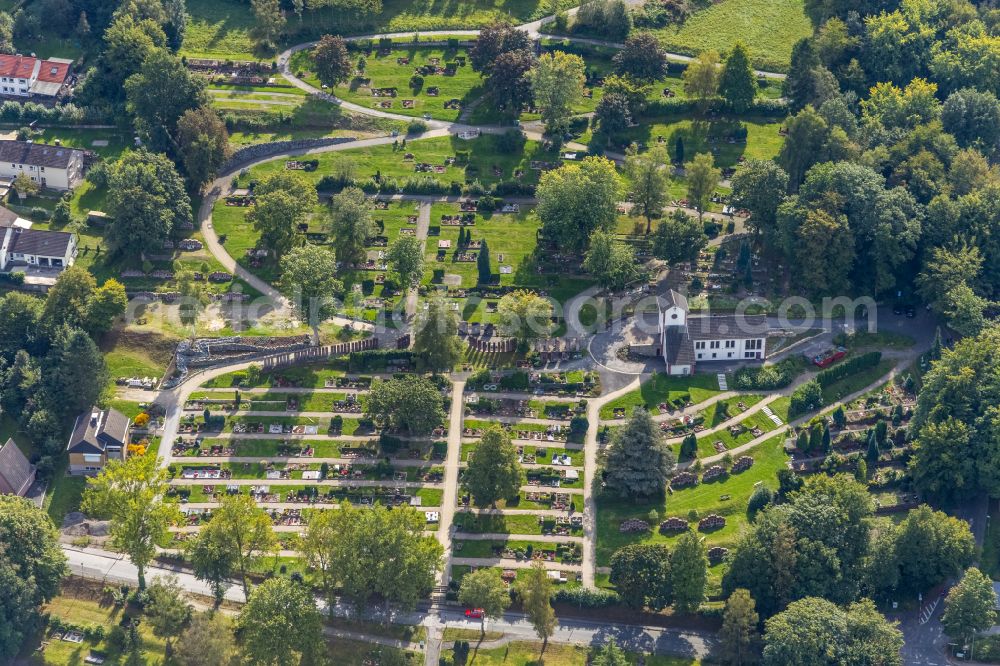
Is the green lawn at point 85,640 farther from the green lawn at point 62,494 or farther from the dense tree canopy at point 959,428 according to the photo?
the dense tree canopy at point 959,428

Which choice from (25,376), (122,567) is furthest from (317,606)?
(25,376)

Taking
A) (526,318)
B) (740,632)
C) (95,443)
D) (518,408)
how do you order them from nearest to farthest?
(740,632)
(95,443)
(518,408)
(526,318)

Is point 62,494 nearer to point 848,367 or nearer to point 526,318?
point 526,318

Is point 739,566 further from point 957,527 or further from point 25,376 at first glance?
point 25,376

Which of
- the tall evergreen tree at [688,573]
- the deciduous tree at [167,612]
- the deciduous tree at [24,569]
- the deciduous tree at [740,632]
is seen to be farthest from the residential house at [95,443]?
the deciduous tree at [740,632]

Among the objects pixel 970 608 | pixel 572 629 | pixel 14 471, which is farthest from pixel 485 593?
pixel 14 471

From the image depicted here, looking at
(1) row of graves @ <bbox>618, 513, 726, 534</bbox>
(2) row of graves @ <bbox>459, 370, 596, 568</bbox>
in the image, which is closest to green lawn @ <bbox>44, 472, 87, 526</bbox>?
(2) row of graves @ <bbox>459, 370, 596, 568</bbox>

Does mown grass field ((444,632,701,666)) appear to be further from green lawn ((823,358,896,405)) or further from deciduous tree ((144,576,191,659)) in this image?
green lawn ((823,358,896,405))
